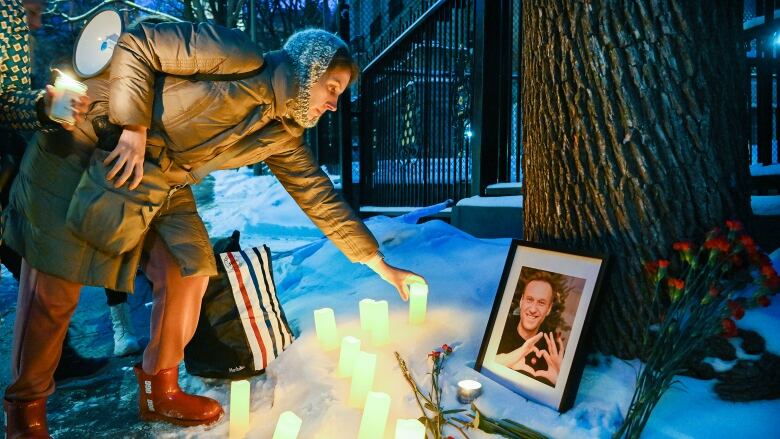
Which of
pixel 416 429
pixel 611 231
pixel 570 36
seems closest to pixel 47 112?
pixel 416 429

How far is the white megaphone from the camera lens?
196 centimetres

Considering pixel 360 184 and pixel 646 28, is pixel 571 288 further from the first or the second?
pixel 360 184

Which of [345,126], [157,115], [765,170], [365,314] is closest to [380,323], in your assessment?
[365,314]

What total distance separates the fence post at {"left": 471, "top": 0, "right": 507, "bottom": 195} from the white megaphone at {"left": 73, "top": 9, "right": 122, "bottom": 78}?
3208 millimetres

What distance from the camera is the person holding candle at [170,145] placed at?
1889 mm

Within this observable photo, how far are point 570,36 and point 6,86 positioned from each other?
2.24 metres

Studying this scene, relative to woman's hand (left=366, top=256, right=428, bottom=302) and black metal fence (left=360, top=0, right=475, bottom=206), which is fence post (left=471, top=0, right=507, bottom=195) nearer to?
black metal fence (left=360, top=0, right=475, bottom=206)

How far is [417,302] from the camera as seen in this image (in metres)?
2.54

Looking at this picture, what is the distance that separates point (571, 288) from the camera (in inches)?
75.4

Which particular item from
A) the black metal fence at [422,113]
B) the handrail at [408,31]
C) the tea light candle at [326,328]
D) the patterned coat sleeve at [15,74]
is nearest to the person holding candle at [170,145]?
the patterned coat sleeve at [15,74]

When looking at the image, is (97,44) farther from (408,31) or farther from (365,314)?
(408,31)

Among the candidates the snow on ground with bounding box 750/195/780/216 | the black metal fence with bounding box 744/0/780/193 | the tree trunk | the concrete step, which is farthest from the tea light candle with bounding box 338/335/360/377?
the black metal fence with bounding box 744/0/780/193

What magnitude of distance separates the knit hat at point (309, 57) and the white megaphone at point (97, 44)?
680 millimetres

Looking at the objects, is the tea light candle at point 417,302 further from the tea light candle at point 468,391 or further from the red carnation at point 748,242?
the red carnation at point 748,242
